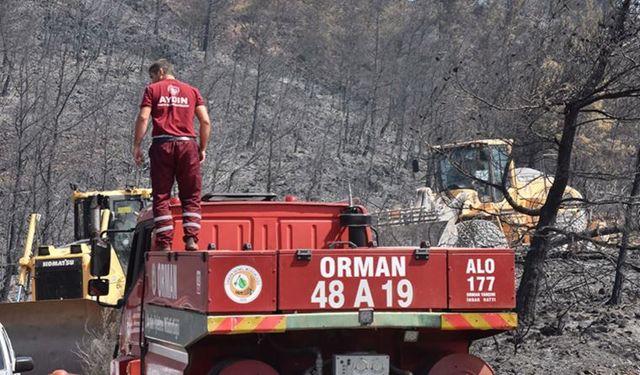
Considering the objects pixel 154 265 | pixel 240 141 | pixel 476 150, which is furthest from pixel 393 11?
pixel 154 265

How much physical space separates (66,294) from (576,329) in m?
8.98

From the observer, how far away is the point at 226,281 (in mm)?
7270

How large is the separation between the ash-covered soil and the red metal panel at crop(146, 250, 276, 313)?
19.8ft

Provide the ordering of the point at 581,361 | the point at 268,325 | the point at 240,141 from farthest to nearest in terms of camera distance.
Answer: the point at 240,141 → the point at 581,361 → the point at 268,325

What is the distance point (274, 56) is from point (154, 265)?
50.2 meters

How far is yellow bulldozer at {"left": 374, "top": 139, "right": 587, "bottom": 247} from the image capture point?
14758 millimetres

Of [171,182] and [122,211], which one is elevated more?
[171,182]

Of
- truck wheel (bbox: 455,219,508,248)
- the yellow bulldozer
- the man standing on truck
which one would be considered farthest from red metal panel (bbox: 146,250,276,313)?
truck wheel (bbox: 455,219,508,248)

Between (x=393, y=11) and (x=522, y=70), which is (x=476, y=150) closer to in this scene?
(x=522, y=70)

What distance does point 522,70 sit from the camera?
14.7 metres

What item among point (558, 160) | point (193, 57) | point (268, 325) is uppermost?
point (193, 57)

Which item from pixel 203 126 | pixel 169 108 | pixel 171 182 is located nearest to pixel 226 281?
pixel 171 182

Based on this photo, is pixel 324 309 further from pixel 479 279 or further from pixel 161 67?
pixel 161 67

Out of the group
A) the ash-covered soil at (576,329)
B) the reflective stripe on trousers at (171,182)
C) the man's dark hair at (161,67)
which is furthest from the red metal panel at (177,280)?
the ash-covered soil at (576,329)
